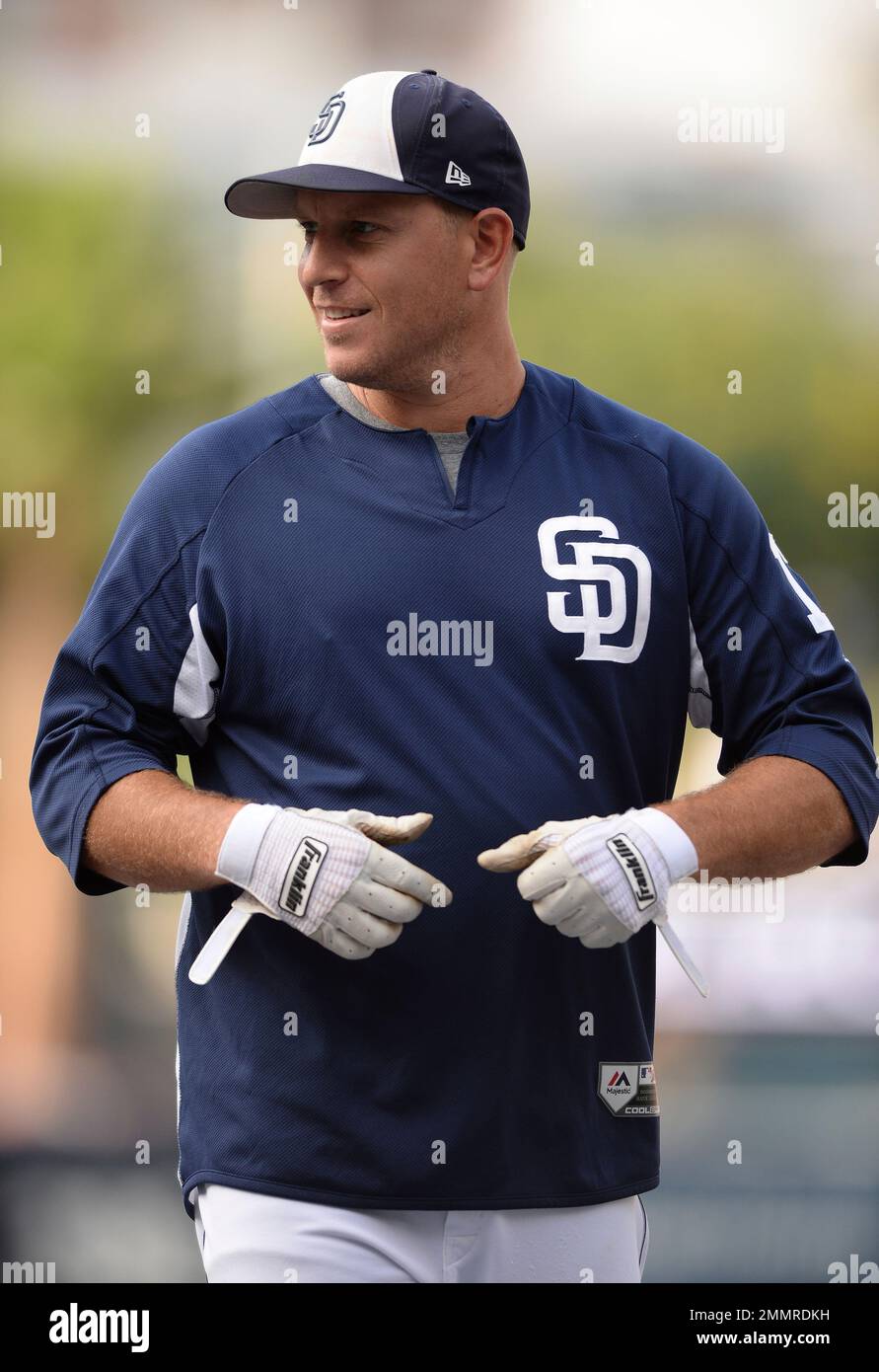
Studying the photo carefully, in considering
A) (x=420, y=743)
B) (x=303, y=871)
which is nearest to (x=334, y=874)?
(x=303, y=871)

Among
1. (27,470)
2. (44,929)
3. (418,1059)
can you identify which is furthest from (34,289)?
(418,1059)

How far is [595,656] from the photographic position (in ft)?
7.91

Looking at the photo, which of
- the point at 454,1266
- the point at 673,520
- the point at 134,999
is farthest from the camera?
the point at 134,999

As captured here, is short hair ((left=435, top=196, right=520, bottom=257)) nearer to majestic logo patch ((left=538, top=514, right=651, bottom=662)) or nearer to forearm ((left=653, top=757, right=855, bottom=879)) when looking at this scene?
majestic logo patch ((left=538, top=514, right=651, bottom=662))

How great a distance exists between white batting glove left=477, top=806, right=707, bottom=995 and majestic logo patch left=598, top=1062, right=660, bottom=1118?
0.28 metres

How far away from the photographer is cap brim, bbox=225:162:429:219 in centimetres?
240

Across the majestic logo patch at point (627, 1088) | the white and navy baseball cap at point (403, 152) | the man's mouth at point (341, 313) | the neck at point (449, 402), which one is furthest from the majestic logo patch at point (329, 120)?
the majestic logo patch at point (627, 1088)

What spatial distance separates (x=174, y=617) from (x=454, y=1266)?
96 centimetres

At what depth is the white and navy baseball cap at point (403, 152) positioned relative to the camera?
2.44 m

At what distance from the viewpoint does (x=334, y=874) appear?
2115 millimetres

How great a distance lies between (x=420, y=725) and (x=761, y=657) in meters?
0.53

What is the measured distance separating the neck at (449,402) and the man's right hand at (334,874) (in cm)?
66

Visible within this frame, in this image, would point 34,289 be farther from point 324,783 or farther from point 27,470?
point 324,783

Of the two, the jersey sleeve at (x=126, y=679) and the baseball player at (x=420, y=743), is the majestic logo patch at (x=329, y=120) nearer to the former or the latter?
the baseball player at (x=420, y=743)
